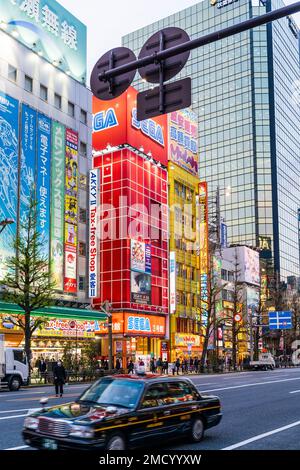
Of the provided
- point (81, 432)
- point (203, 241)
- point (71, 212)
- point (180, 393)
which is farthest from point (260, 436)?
point (203, 241)

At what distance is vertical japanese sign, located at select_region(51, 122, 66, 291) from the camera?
154ft

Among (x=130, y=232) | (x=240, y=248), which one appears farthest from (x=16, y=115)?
(x=240, y=248)

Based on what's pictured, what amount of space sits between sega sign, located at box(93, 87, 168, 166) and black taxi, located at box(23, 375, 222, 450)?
49.5m

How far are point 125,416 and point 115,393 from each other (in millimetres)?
837

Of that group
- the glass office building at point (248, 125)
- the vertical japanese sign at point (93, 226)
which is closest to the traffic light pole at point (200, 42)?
the vertical japanese sign at point (93, 226)

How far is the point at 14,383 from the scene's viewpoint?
99.0 ft

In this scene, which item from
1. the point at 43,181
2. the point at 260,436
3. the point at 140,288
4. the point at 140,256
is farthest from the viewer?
the point at 140,256

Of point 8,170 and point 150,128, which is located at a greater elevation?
point 150,128

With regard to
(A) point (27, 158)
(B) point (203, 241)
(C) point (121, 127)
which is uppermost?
(C) point (121, 127)

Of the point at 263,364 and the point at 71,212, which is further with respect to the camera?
the point at 263,364

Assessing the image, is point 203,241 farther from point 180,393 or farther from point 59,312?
point 180,393

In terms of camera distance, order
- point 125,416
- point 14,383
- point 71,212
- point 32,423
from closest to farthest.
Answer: point 32,423 → point 125,416 → point 14,383 → point 71,212

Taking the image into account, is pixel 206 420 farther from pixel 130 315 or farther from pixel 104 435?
pixel 130 315

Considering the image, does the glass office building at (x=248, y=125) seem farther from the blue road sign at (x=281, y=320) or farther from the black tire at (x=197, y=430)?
the black tire at (x=197, y=430)
